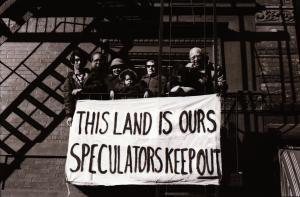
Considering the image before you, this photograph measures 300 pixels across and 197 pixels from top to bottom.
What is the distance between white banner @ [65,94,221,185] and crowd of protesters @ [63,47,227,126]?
0.33 m

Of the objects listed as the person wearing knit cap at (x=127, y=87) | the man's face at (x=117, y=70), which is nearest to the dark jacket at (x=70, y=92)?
the man's face at (x=117, y=70)

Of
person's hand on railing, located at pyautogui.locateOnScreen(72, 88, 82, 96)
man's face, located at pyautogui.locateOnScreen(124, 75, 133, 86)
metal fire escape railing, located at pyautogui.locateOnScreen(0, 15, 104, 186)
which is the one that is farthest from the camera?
metal fire escape railing, located at pyautogui.locateOnScreen(0, 15, 104, 186)

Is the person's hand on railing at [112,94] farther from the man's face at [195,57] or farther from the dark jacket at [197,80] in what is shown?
the man's face at [195,57]

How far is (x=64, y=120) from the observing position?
8.48 meters

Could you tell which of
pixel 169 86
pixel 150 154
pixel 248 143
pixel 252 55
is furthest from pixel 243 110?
pixel 150 154

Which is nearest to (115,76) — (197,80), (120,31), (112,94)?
(112,94)

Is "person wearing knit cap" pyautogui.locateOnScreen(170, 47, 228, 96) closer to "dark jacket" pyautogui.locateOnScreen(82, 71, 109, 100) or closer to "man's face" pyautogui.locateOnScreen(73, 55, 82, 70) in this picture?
"dark jacket" pyautogui.locateOnScreen(82, 71, 109, 100)

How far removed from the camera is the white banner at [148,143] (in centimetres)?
652

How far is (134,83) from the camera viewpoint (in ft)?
24.7

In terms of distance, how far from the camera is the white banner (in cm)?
652

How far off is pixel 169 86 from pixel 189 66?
1.67 feet

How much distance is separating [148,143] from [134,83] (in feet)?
4.43

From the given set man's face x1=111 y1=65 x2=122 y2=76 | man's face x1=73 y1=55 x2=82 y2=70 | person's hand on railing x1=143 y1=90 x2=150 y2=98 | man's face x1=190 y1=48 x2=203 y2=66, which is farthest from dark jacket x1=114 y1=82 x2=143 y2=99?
man's face x1=190 y1=48 x2=203 y2=66

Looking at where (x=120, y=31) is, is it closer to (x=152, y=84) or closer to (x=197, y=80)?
(x=152, y=84)
